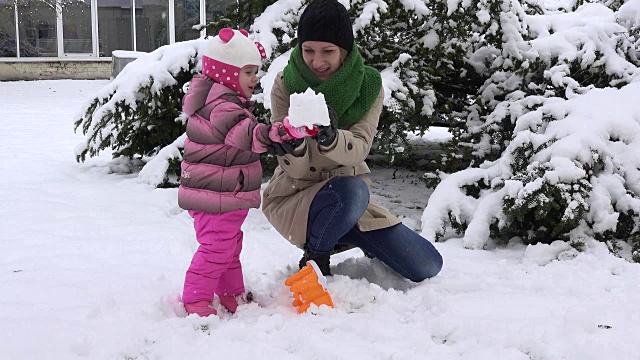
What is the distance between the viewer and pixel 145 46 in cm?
1600

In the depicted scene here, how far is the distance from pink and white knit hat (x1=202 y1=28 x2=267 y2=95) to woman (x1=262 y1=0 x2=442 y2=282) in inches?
14.3

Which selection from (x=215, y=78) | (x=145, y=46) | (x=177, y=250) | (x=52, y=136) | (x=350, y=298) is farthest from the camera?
(x=145, y=46)

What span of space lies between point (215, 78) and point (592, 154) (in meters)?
2.09

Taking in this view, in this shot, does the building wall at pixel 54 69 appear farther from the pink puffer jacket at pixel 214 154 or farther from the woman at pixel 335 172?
the pink puffer jacket at pixel 214 154

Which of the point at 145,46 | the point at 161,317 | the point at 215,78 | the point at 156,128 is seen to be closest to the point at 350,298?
the point at 161,317

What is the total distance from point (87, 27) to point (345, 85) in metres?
14.8

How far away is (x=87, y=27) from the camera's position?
15.6 m

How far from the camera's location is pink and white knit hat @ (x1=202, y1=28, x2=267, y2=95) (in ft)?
7.38

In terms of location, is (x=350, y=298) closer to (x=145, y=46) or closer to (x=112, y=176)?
(x=112, y=176)

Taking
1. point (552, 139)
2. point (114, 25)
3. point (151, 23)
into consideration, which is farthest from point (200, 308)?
point (114, 25)

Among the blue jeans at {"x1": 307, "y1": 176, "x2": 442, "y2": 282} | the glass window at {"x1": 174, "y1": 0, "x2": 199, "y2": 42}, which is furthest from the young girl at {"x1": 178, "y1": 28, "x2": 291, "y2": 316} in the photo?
the glass window at {"x1": 174, "y1": 0, "x2": 199, "y2": 42}

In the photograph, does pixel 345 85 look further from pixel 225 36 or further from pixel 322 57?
pixel 225 36

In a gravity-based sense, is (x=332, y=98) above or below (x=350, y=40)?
below

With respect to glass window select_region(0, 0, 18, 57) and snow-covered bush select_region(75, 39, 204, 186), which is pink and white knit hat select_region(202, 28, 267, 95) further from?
glass window select_region(0, 0, 18, 57)
